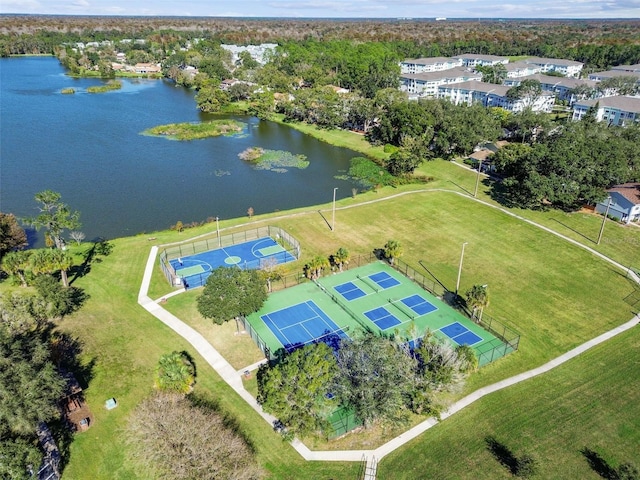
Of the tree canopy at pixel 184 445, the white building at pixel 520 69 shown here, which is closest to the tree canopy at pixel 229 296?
the tree canopy at pixel 184 445

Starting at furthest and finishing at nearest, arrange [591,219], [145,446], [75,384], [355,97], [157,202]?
[355,97] → [157,202] → [591,219] → [75,384] → [145,446]

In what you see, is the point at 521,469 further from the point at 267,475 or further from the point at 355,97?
the point at 355,97

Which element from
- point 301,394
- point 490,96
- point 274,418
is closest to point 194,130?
point 490,96

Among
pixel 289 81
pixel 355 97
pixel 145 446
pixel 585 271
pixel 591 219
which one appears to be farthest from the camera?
pixel 289 81

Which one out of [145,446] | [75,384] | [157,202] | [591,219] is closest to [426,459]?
[145,446]

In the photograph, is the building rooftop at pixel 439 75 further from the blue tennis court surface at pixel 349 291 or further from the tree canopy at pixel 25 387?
the tree canopy at pixel 25 387

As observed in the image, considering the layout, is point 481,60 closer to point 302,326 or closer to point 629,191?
point 629,191

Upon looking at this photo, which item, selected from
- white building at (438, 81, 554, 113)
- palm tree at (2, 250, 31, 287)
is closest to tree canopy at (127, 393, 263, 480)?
palm tree at (2, 250, 31, 287)
